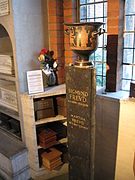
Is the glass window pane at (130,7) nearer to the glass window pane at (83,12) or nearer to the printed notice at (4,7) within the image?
the glass window pane at (83,12)

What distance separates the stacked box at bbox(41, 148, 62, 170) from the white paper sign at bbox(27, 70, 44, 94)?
3.10ft

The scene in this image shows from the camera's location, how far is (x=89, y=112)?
1865 millimetres

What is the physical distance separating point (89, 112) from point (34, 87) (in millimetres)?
918

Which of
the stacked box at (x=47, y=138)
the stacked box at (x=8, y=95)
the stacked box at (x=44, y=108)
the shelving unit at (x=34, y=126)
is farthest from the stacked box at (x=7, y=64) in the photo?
the stacked box at (x=47, y=138)

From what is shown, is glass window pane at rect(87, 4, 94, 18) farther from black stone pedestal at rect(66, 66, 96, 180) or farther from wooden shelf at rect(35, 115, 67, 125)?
wooden shelf at rect(35, 115, 67, 125)

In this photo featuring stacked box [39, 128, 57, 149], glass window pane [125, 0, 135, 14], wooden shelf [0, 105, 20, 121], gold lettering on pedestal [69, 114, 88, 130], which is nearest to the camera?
gold lettering on pedestal [69, 114, 88, 130]

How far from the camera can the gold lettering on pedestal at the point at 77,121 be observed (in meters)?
1.93

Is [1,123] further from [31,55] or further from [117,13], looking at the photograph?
[117,13]

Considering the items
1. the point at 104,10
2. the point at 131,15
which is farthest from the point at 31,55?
the point at 131,15

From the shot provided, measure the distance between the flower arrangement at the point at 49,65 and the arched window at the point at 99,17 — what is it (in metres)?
0.58

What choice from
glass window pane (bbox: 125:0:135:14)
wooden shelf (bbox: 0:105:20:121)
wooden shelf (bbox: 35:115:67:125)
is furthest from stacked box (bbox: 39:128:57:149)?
glass window pane (bbox: 125:0:135:14)

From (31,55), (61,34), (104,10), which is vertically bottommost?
(31,55)

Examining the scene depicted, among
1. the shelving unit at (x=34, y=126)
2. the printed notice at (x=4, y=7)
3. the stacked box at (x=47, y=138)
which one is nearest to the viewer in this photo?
the printed notice at (x=4, y=7)

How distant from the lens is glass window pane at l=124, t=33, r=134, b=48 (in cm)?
238
